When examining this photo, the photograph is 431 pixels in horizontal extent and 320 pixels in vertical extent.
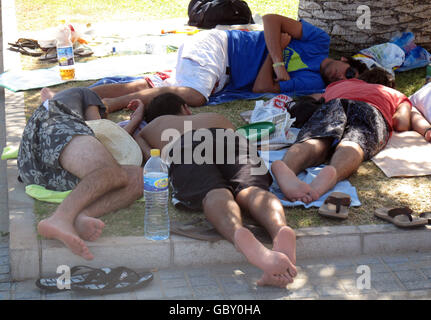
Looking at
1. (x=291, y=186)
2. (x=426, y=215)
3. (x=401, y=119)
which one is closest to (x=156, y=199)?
(x=291, y=186)

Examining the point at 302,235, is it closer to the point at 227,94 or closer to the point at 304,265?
the point at 304,265

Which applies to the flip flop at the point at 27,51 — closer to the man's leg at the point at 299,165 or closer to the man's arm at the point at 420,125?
the man's leg at the point at 299,165

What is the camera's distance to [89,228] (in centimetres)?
384

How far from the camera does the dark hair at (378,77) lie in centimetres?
625

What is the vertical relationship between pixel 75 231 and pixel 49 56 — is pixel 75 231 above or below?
below

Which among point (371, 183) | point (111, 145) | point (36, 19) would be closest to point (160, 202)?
point (111, 145)

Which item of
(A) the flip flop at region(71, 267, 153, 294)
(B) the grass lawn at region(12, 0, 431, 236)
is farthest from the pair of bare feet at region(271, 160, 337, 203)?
(A) the flip flop at region(71, 267, 153, 294)

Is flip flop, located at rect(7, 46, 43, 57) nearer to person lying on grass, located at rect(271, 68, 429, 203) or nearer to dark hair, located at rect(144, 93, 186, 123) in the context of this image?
dark hair, located at rect(144, 93, 186, 123)

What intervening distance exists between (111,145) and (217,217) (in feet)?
4.06

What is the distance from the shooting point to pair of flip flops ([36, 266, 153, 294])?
3596mm

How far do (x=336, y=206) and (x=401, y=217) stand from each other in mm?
445

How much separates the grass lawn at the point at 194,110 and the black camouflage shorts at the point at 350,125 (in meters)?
0.22

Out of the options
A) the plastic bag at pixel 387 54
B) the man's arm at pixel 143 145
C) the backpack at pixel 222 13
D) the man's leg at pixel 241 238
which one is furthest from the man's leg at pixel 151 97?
the backpack at pixel 222 13

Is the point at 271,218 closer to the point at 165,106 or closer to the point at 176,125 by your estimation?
the point at 176,125
